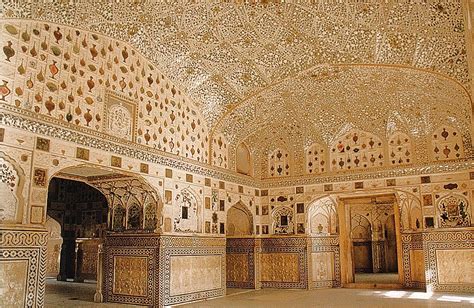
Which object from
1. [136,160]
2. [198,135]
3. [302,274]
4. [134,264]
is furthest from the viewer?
[302,274]

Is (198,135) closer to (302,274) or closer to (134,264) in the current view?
(134,264)

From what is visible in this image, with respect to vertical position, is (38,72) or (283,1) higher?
(283,1)

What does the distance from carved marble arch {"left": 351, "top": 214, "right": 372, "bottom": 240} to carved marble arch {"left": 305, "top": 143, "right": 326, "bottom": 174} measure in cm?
795

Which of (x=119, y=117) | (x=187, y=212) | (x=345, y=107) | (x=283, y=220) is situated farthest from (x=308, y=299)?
(x=119, y=117)

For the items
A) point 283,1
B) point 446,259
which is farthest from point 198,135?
point 446,259

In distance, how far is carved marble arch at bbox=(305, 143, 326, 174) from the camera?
15.3 m

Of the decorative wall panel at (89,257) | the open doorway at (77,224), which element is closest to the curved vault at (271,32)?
the open doorway at (77,224)

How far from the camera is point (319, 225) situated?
15.6 meters

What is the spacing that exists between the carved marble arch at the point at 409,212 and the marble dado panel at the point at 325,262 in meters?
2.32

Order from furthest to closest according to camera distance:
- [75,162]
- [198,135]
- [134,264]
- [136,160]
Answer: [198,135]
[134,264]
[136,160]
[75,162]

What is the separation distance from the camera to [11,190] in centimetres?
781

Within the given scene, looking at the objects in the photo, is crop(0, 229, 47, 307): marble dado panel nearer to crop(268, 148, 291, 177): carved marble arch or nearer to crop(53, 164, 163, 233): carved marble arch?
crop(53, 164, 163, 233): carved marble arch

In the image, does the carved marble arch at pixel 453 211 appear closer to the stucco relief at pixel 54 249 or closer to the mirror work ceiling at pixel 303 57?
the mirror work ceiling at pixel 303 57

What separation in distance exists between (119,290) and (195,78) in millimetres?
5973
